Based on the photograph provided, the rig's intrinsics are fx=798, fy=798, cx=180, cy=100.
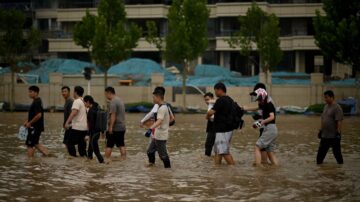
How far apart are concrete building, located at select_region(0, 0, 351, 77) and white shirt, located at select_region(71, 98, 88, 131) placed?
157 ft

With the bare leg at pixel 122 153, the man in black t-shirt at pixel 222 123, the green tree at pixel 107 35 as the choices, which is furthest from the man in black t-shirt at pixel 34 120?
the green tree at pixel 107 35

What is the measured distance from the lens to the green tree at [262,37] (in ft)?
178

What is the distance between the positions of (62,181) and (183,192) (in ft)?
8.11

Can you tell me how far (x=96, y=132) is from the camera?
56.5ft

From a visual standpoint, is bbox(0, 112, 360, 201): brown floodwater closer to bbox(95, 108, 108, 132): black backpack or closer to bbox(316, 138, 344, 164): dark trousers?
bbox(316, 138, 344, 164): dark trousers

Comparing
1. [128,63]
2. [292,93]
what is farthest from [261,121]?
[128,63]

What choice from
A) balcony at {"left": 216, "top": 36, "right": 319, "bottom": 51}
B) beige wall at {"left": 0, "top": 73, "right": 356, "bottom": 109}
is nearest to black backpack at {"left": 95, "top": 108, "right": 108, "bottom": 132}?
beige wall at {"left": 0, "top": 73, "right": 356, "bottom": 109}

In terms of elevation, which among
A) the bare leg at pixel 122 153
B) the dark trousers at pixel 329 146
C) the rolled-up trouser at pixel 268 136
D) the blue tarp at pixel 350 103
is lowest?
the blue tarp at pixel 350 103

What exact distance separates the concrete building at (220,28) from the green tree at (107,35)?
40.9 ft

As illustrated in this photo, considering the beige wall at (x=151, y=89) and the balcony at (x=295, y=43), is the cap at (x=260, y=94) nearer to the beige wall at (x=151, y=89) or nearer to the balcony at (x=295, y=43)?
the beige wall at (x=151, y=89)

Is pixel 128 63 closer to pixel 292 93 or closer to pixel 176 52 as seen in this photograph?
pixel 176 52

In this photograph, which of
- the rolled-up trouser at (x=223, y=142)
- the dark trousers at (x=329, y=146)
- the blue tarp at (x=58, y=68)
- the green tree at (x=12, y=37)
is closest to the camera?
the rolled-up trouser at (x=223, y=142)

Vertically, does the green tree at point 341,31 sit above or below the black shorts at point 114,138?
above

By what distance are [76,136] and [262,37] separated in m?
38.1
